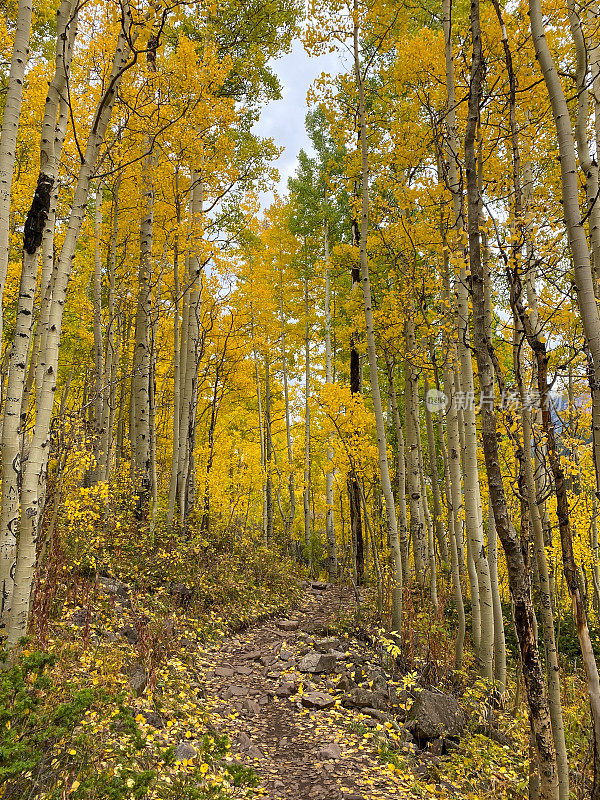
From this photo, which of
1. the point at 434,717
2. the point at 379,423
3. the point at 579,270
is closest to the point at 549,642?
the point at 434,717

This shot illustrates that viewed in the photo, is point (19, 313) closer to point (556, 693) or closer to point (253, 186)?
point (556, 693)

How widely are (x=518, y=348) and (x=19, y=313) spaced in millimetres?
4007

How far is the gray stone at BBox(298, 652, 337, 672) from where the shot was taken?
5795 millimetres

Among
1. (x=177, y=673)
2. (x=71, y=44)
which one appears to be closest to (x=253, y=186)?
(x=71, y=44)

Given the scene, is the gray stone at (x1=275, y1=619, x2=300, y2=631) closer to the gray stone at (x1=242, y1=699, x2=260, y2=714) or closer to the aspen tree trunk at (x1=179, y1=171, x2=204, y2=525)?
the aspen tree trunk at (x1=179, y1=171, x2=204, y2=525)

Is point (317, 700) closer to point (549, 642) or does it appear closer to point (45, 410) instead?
point (549, 642)

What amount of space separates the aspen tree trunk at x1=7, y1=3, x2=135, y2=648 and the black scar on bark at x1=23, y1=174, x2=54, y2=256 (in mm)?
219

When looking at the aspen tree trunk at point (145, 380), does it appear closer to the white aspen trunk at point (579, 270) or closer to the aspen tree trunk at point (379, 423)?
the aspen tree trunk at point (379, 423)

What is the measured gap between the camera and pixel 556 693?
11.9ft

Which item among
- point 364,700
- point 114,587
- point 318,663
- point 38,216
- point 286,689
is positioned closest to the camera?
point 38,216

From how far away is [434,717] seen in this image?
474cm

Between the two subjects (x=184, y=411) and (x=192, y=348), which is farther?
(x=192, y=348)

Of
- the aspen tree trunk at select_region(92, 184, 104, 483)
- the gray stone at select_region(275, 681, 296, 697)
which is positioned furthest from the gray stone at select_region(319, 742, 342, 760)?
the aspen tree trunk at select_region(92, 184, 104, 483)

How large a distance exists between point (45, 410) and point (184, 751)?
2.78 m
